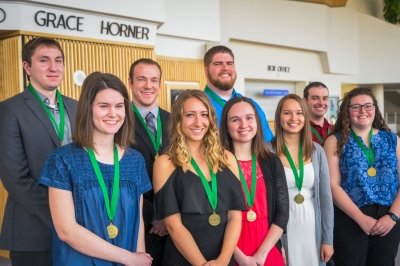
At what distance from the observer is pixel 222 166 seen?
263 centimetres

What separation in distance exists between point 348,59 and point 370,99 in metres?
10.4

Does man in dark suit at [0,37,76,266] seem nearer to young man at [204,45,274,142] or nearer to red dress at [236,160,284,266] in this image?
red dress at [236,160,284,266]

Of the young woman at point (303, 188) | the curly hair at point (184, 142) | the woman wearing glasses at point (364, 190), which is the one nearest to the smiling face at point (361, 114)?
the woman wearing glasses at point (364, 190)

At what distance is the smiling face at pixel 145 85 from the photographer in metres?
3.20

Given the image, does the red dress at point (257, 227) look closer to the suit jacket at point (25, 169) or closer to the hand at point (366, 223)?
the hand at point (366, 223)

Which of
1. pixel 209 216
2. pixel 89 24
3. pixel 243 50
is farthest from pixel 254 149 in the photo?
pixel 243 50

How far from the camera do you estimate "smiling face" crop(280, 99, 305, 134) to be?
3.18 m

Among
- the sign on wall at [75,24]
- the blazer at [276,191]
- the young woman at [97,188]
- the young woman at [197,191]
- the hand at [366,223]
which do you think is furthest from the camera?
the sign on wall at [75,24]

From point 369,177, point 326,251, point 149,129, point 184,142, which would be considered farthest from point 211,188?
point 369,177

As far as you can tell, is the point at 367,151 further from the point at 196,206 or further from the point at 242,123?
the point at 196,206

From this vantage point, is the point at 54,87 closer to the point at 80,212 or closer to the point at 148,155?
the point at 148,155

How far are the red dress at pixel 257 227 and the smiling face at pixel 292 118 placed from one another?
0.47 metres

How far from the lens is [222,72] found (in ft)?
12.5

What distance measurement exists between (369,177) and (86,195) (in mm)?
2311
